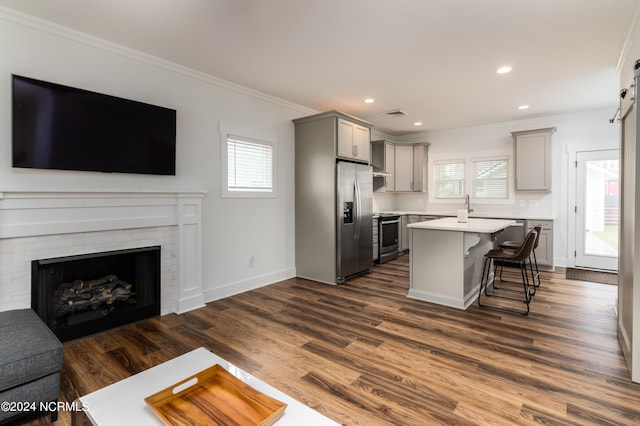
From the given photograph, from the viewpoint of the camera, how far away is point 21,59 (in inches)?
99.9

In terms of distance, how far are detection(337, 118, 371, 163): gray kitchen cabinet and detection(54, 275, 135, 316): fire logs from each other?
10.2 feet

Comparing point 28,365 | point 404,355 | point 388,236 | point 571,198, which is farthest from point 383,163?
point 28,365

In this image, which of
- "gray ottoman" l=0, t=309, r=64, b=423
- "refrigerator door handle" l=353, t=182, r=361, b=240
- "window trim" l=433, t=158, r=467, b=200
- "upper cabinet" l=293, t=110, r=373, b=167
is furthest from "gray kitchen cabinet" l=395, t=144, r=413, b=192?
"gray ottoman" l=0, t=309, r=64, b=423

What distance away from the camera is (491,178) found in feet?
20.9

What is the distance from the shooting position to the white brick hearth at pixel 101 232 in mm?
2492

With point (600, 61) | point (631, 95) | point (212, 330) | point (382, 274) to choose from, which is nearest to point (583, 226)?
point (600, 61)

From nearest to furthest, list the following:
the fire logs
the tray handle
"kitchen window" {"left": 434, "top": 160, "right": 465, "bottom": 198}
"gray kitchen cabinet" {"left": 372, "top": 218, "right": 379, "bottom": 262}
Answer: the tray handle < the fire logs < "gray kitchen cabinet" {"left": 372, "top": 218, "right": 379, "bottom": 262} < "kitchen window" {"left": 434, "top": 160, "right": 465, "bottom": 198}

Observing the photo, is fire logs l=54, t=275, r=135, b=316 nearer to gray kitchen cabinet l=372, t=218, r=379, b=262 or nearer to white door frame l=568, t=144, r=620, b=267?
gray kitchen cabinet l=372, t=218, r=379, b=262

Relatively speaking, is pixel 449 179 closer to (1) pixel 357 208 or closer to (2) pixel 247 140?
(1) pixel 357 208

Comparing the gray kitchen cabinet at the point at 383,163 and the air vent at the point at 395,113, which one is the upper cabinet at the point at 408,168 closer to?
the gray kitchen cabinet at the point at 383,163

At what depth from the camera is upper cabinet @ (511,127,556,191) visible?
5551 mm

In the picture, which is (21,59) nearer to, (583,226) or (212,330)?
(212,330)

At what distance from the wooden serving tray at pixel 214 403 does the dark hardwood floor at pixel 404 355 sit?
71cm

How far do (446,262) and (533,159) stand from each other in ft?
11.2
